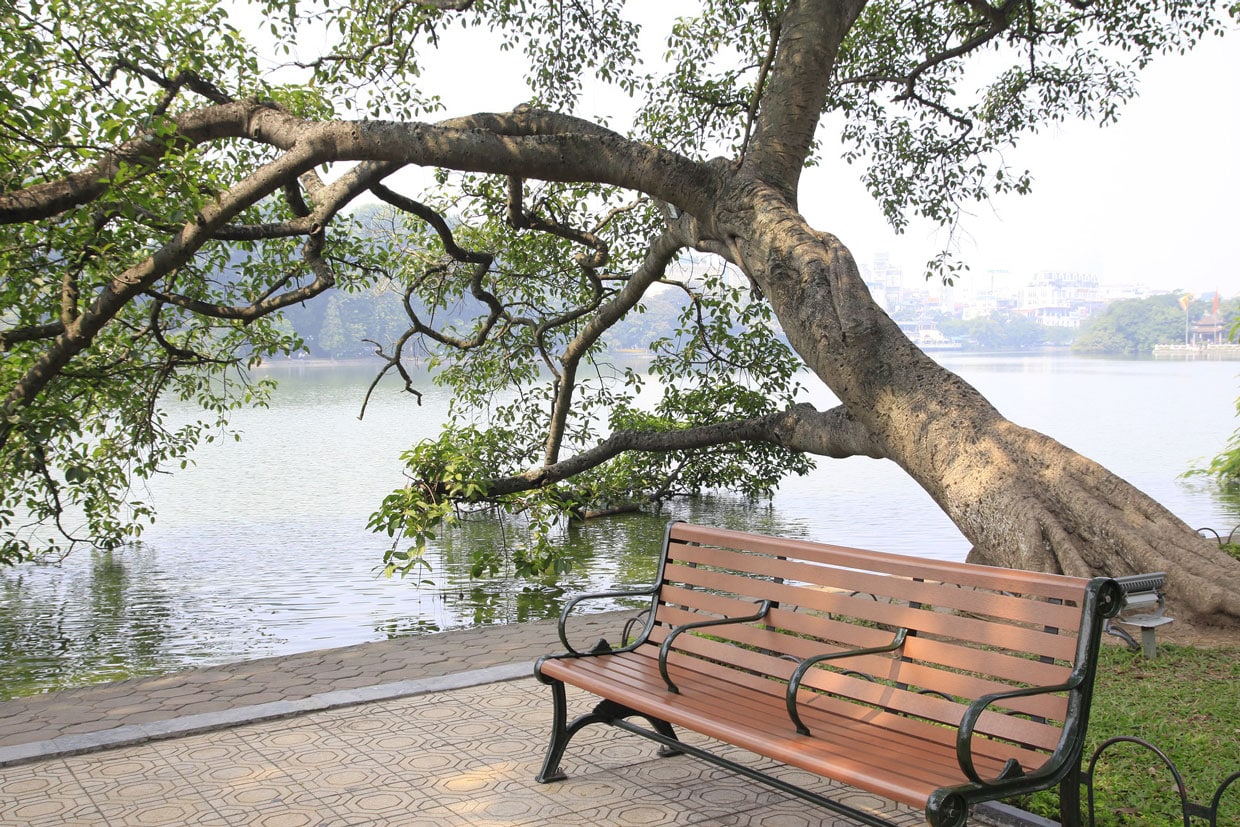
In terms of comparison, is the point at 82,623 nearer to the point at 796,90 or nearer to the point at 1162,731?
the point at 796,90

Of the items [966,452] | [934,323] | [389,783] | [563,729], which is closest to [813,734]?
[563,729]

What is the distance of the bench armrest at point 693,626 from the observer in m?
3.93

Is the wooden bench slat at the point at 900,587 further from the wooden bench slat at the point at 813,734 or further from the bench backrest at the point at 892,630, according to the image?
the wooden bench slat at the point at 813,734

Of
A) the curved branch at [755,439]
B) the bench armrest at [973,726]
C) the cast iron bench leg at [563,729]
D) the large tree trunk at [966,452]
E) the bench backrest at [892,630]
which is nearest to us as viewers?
the bench armrest at [973,726]

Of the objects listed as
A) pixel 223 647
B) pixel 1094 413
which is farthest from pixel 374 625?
pixel 1094 413

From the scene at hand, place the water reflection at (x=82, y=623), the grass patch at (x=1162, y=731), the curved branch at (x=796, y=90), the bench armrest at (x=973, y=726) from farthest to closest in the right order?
the water reflection at (x=82, y=623)
the curved branch at (x=796, y=90)
the grass patch at (x=1162, y=731)
the bench armrest at (x=973, y=726)

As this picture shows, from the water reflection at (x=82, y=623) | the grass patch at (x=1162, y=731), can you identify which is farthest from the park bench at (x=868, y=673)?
the water reflection at (x=82, y=623)

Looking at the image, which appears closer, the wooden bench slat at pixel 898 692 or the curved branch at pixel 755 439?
the wooden bench slat at pixel 898 692

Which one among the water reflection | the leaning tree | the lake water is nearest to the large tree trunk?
the leaning tree

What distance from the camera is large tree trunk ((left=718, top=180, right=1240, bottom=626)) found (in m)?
5.68

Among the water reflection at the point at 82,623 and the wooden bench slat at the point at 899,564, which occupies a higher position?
the wooden bench slat at the point at 899,564

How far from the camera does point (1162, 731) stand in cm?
454

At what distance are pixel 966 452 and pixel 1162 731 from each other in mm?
2106

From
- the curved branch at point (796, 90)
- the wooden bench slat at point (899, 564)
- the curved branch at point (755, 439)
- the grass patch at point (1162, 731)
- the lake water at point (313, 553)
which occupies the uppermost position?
the curved branch at point (796, 90)
